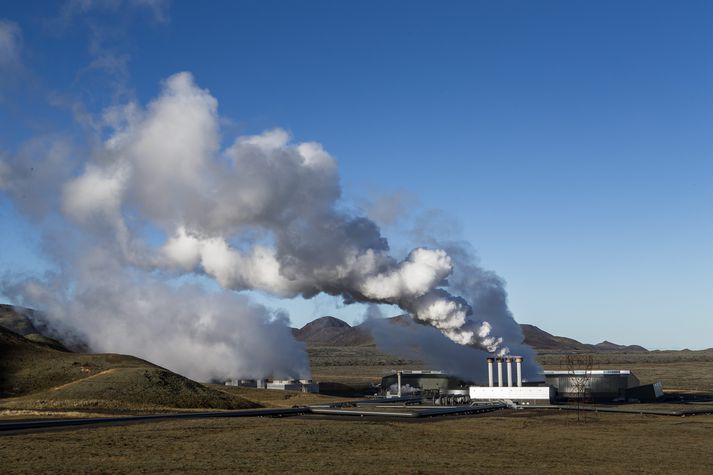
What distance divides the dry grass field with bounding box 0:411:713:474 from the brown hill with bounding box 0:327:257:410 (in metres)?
29.2

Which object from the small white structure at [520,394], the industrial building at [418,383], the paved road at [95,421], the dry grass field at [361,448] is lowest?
the dry grass field at [361,448]

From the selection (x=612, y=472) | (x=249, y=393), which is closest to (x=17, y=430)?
(x=612, y=472)

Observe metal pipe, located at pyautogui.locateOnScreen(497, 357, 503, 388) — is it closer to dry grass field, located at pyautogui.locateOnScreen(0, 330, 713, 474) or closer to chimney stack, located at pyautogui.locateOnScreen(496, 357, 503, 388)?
chimney stack, located at pyautogui.locateOnScreen(496, 357, 503, 388)

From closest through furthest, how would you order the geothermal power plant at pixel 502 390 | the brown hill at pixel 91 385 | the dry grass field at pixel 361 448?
the dry grass field at pixel 361 448 → the brown hill at pixel 91 385 → the geothermal power plant at pixel 502 390

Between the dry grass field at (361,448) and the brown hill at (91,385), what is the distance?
29.2m

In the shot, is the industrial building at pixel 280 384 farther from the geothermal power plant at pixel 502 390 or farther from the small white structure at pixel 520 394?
the small white structure at pixel 520 394

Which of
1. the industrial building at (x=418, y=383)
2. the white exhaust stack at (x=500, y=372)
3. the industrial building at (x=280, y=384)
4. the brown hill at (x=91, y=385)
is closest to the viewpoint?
the brown hill at (x=91, y=385)

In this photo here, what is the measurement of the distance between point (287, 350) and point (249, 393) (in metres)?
48.5

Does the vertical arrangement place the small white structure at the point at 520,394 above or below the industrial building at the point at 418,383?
below

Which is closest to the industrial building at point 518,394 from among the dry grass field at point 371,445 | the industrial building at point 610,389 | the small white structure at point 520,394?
the small white structure at point 520,394

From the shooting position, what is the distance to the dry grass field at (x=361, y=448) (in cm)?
4272

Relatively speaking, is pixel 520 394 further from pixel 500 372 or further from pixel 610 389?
pixel 610 389

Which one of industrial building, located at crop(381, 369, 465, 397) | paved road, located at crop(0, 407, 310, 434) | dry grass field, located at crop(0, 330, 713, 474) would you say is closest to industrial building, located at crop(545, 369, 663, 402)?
industrial building, located at crop(381, 369, 465, 397)

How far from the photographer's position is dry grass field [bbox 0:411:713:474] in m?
42.7
